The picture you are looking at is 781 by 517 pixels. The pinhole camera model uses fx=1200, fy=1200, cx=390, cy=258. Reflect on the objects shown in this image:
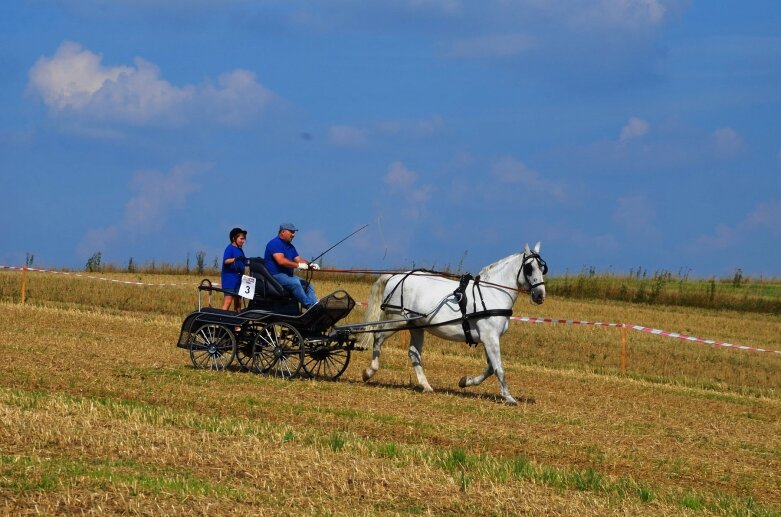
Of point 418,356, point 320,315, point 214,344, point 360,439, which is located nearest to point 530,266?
point 418,356

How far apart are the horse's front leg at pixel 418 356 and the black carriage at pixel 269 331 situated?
84 centimetres

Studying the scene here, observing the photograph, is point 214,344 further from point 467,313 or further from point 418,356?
point 467,313

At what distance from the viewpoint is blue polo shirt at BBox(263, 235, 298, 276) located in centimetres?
1647

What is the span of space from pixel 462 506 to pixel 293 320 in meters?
7.73

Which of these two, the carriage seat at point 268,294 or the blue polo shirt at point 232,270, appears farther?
the blue polo shirt at point 232,270

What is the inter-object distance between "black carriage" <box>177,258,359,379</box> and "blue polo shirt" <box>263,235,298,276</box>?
0.39ft

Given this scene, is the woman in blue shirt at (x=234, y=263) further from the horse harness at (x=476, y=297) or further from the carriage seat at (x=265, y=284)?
the horse harness at (x=476, y=297)

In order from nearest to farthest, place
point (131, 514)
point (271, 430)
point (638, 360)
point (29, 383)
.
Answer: point (131, 514)
point (271, 430)
point (29, 383)
point (638, 360)

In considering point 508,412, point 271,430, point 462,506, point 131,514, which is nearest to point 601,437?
point 508,412

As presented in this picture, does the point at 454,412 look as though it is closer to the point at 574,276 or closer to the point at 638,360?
the point at 638,360

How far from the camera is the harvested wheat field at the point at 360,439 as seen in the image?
28.5 feet

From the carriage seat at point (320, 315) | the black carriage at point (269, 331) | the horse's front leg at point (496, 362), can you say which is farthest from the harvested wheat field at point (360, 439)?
the carriage seat at point (320, 315)

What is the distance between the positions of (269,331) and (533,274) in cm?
370

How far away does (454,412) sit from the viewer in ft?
46.8
